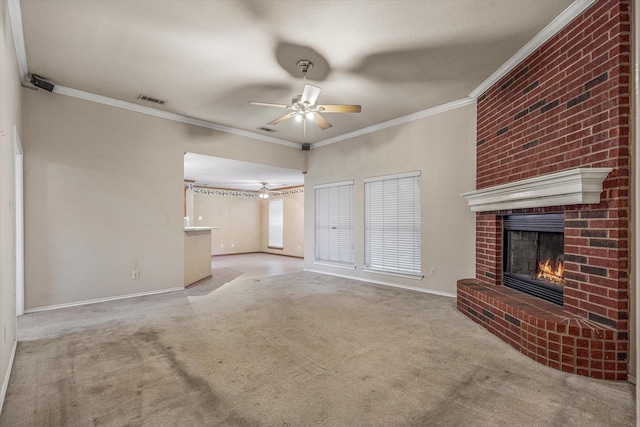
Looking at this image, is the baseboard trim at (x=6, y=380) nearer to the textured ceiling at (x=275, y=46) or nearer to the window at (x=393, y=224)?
the textured ceiling at (x=275, y=46)

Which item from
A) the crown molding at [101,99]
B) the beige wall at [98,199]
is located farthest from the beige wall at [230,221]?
the beige wall at [98,199]

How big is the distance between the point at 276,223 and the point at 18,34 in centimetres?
830

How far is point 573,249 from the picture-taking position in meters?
2.37

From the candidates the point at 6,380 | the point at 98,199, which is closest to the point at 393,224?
the point at 98,199

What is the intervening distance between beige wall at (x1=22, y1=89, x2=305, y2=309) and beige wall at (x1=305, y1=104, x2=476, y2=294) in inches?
127

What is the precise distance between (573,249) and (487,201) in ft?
3.59

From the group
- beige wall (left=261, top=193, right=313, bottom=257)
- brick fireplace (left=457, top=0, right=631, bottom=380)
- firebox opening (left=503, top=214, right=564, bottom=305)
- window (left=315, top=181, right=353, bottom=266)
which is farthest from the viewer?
beige wall (left=261, top=193, right=313, bottom=257)

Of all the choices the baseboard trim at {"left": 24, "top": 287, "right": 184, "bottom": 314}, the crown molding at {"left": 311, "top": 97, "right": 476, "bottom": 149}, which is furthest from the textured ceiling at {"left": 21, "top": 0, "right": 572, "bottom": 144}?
the baseboard trim at {"left": 24, "top": 287, "right": 184, "bottom": 314}

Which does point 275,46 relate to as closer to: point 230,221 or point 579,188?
point 579,188

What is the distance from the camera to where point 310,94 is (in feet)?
10.4

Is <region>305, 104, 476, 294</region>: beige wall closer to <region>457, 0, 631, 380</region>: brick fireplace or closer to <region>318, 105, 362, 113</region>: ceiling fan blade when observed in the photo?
<region>457, 0, 631, 380</region>: brick fireplace

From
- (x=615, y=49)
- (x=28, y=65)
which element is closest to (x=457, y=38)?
(x=615, y=49)

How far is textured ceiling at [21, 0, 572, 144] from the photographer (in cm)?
245

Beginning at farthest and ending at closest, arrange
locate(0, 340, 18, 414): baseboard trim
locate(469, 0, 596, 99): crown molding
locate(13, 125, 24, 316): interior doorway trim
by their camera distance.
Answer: locate(13, 125, 24, 316): interior doorway trim → locate(469, 0, 596, 99): crown molding → locate(0, 340, 18, 414): baseboard trim
